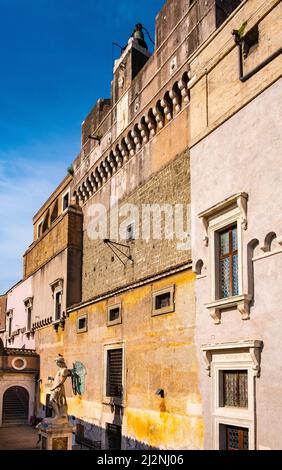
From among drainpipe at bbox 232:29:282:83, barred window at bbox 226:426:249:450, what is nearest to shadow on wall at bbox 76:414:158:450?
barred window at bbox 226:426:249:450

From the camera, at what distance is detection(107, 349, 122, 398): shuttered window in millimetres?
16109

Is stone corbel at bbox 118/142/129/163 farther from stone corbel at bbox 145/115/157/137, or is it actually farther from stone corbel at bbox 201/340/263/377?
stone corbel at bbox 201/340/263/377

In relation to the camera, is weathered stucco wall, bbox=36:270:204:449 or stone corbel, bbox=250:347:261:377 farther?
weathered stucco wall, bbox=36:270:204:449

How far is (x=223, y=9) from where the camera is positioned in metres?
13.7

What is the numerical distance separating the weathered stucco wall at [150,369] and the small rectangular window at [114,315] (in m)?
0.17

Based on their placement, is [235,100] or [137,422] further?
[137,422]

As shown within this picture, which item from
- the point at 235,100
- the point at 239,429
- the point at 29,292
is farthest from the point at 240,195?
the point at 29,292

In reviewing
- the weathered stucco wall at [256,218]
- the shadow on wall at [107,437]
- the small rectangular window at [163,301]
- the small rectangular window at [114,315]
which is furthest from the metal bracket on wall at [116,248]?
the weathered stucco wall at [256,218]

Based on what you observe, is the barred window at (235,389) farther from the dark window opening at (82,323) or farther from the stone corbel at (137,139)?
the dark window opening at (82,323)

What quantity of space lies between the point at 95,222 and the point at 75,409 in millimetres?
7454

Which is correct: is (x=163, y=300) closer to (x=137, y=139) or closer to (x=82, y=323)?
(x=137, y=139)

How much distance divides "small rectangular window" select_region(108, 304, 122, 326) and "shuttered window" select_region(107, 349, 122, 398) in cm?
90

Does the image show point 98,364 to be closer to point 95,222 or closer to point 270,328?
point 95,222

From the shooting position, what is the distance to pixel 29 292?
92.8 ft
